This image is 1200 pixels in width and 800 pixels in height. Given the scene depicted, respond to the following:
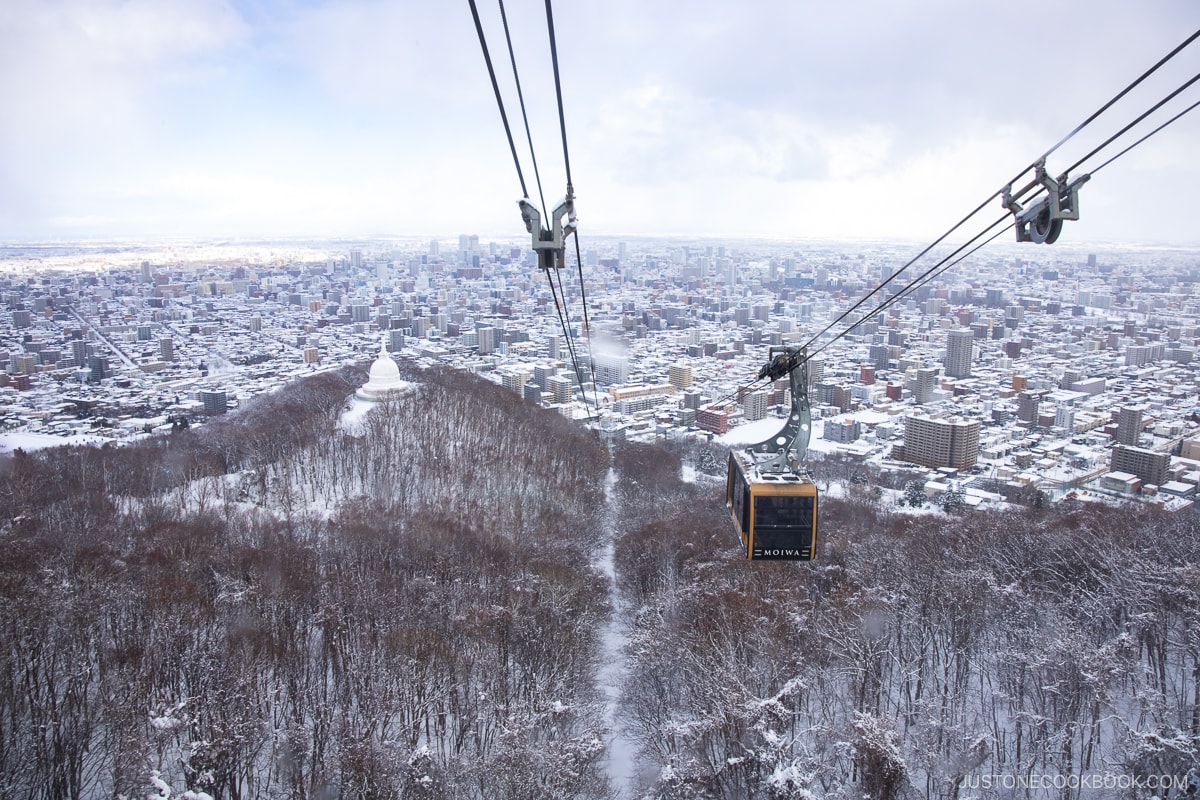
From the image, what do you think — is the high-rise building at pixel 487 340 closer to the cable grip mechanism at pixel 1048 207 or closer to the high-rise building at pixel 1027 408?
the high-rise building at pixel 1027 408

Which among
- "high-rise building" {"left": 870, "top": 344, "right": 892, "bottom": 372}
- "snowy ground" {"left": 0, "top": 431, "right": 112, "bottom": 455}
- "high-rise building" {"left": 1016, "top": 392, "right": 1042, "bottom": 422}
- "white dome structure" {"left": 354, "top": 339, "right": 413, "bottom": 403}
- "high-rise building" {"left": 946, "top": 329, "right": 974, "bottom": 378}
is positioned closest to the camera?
"snowy ground" {"left": 0, "top": 431, "right": 112, "bottom": 455}

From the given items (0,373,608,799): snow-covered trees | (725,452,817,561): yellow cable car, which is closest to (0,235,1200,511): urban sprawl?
(0,373,608,799): snow-covered trees

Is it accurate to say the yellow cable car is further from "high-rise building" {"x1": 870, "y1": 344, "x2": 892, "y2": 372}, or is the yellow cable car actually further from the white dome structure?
"high-rise building" {"x1": 870, "y1": 344, "x2": 892, "y2": 372}

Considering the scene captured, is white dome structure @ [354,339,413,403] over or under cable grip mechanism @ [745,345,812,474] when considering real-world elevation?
under

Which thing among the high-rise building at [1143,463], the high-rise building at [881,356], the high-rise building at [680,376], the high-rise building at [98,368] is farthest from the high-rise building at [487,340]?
the high-rise building at [1143,463]

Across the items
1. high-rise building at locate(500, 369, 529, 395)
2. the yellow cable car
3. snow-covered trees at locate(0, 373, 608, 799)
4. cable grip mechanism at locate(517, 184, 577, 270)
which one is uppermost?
cable grip mechanism at locate(517, 184, 577, 270)

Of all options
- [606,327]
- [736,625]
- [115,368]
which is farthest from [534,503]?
[115,368]
